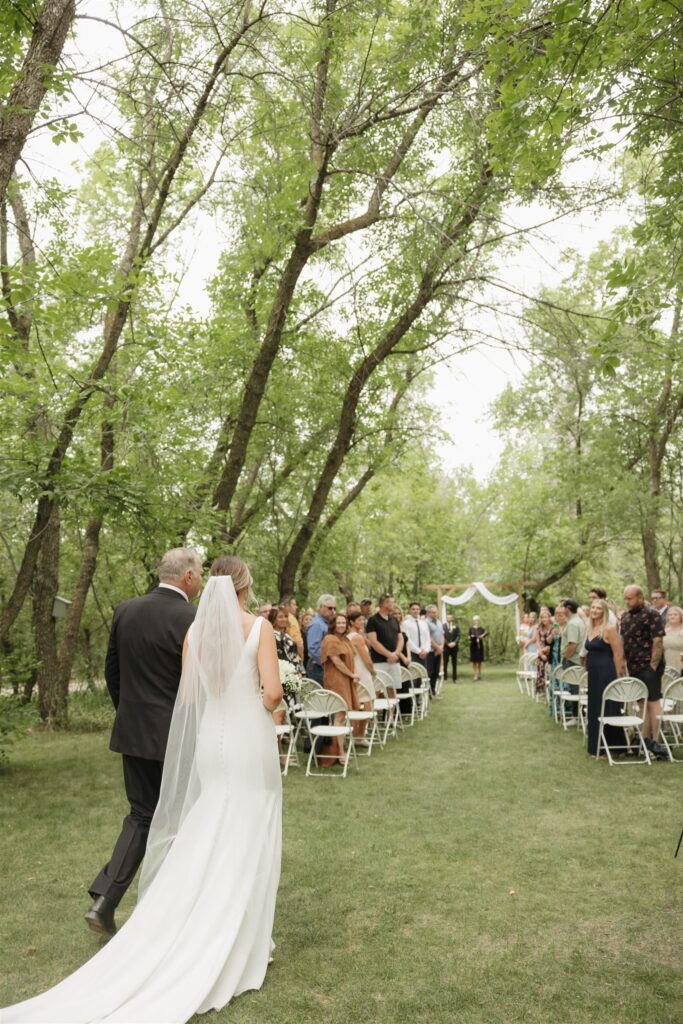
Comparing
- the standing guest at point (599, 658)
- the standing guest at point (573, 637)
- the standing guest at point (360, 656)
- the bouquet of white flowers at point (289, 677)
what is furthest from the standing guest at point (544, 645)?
the bouquet of white flowers at point (289, 677)

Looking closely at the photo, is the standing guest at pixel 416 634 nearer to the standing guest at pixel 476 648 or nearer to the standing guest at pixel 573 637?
the standing guest at pixel 573 637

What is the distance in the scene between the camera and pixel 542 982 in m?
4.17

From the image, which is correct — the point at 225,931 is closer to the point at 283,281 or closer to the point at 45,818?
the point at 45,818

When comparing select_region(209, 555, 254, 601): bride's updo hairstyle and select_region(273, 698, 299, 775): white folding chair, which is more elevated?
select_region(209, 555, 254, 601): bride's updo hairstyle

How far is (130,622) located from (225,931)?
1886mm

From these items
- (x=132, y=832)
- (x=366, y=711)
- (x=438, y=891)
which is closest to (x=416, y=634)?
(x=366, y=711)

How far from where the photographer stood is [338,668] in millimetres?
10539

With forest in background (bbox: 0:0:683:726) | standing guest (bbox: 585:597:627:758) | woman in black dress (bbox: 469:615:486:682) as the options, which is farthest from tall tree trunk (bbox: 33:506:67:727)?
woman in black dress (bbox: 469:615:486:682)

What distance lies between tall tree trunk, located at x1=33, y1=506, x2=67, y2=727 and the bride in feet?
34.3

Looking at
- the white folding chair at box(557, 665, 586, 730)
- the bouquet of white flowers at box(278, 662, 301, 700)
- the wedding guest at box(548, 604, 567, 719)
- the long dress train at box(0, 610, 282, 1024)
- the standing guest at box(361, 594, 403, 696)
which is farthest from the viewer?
the wedding guest at box(548, 604, 567, 719)

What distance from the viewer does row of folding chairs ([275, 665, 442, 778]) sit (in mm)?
9641

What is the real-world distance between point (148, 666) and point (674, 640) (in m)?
9.04

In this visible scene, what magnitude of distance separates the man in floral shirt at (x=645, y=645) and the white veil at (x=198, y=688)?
6.95 metres

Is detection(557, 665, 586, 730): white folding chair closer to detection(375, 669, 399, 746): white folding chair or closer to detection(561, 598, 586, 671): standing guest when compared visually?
detection(561, 598, 586, 671): standing guest
